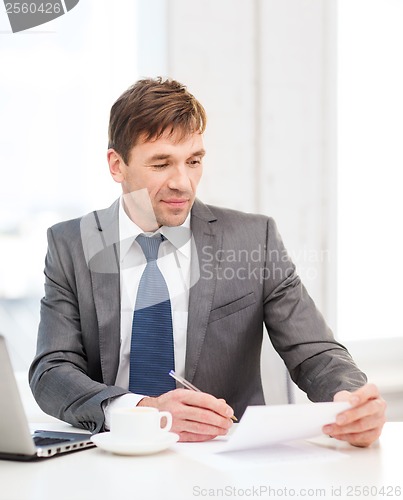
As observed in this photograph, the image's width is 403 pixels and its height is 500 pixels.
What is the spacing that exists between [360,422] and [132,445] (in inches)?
17.0

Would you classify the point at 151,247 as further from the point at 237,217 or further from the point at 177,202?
the point at 237,217

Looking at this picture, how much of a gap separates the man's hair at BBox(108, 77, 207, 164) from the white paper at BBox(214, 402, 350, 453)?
36.4 inches

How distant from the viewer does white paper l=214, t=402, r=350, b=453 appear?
1306mm

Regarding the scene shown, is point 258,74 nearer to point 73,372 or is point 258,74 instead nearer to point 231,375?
point 231,375

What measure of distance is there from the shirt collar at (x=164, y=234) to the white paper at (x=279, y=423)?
0.76 meters

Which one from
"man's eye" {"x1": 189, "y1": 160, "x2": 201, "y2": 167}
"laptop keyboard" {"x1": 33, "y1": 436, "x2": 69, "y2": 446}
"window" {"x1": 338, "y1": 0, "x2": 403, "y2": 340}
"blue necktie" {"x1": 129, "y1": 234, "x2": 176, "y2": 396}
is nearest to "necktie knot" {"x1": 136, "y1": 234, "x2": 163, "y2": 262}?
"blue necktie" {"x1": 129, "y1": 234, "x2": 176, "y2": 396}

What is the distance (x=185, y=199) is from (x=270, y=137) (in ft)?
3.50

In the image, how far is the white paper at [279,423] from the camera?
4.28ft

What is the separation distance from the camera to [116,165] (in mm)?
2238

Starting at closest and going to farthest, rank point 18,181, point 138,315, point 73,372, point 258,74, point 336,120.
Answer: point 73,372, point 138,315, point 18,181, point 258,74, point 336,120

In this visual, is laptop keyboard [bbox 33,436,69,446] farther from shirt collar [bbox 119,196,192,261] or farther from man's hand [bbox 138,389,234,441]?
shirt collar [bbox 119,196,192,261]

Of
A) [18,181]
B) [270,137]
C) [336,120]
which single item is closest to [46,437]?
[18,181]

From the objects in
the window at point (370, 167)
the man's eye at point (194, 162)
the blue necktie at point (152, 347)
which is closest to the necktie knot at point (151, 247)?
the blue necktie at point (152, 347)

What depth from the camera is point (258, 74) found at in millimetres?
3047
